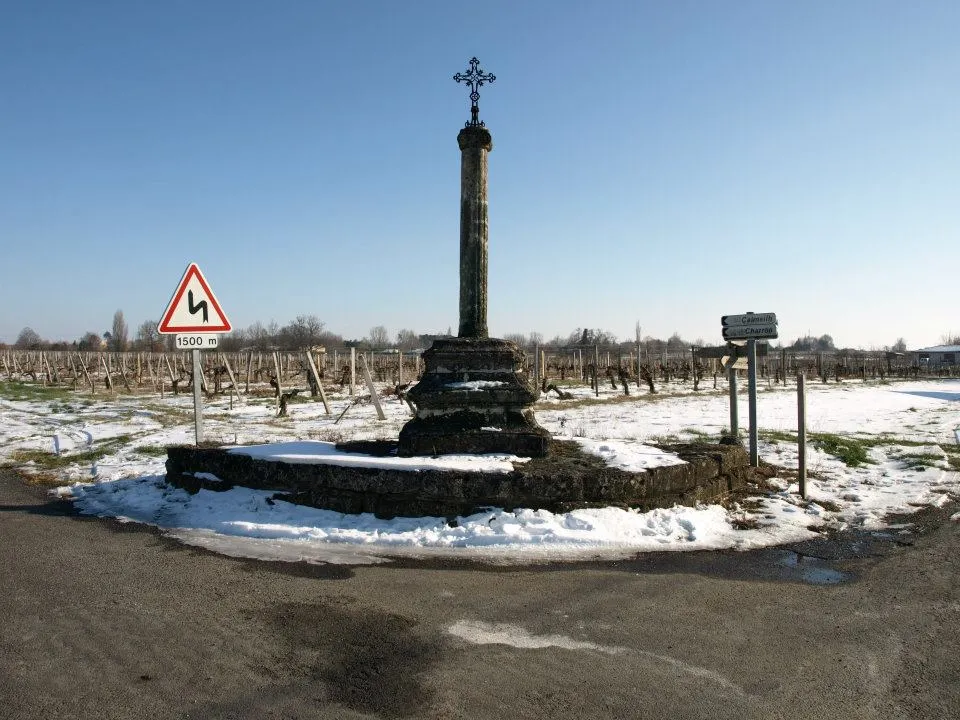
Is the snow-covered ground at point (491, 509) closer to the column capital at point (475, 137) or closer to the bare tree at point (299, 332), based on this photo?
the column capital at point (475, 137)

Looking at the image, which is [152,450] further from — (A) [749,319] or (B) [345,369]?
(B) [345,369]

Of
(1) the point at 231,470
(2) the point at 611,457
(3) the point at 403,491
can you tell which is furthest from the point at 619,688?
(1) the point at 231,470

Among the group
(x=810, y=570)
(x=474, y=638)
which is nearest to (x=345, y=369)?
(x=810, y=570)

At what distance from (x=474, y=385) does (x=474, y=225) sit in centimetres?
191

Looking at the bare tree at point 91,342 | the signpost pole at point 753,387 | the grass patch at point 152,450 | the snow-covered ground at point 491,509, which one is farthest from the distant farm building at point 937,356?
the bare tree at point 91,342

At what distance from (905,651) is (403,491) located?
3.76 metres

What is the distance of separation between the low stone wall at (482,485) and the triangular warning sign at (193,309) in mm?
1717

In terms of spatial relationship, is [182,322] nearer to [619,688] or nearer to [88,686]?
[88,686]

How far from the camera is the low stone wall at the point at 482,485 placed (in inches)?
220

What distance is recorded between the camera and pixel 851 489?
724cm

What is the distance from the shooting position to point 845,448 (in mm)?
9891

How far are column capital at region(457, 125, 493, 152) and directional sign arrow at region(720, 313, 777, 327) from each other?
344 cm

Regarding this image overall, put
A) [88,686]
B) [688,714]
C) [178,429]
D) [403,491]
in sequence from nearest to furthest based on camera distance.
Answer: [688,714]
[88,686]
[403,491]
[178,429]

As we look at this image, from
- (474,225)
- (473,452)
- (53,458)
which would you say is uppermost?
(474,225)
